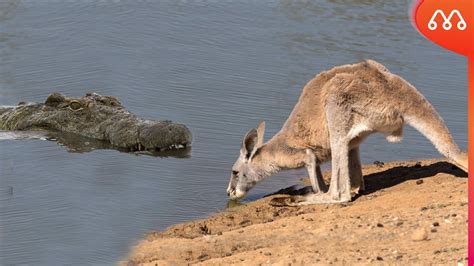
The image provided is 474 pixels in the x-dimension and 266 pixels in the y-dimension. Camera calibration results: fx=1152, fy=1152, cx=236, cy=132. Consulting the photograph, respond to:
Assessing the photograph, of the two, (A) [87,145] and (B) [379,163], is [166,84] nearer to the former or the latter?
(A) [87,145]

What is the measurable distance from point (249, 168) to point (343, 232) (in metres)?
2.39

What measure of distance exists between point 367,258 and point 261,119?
5.10m

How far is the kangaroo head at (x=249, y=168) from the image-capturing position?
32.9 feet

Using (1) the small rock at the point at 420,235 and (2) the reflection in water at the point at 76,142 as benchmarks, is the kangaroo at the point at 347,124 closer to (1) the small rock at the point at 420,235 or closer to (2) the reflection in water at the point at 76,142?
(2) the reflection in water at the point at 76,142

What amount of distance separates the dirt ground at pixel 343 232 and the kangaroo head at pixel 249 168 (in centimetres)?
22

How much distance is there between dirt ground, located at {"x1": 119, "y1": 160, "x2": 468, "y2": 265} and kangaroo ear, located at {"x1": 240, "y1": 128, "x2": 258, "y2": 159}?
0.45m

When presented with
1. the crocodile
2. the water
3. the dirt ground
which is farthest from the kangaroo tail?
the crocodile

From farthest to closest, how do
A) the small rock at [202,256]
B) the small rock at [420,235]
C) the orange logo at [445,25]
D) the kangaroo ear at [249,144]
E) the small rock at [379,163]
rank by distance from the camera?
the small rock at [379,163], the kangaroo ear at [249,144], the small rock at [202,256], the small rock at [420,235], the orange logo at [445,25]

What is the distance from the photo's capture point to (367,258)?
6.95 meters

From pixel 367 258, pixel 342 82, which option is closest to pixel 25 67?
pixel 342 82

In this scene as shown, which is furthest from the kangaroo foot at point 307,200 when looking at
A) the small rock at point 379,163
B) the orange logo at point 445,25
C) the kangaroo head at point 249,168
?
the orange logo at point 445,25

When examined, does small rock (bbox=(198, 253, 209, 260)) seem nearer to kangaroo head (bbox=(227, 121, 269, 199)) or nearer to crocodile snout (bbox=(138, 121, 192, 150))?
kangaroo head (bbox=(227, 121, 269, 199))

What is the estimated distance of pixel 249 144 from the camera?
10.0 metres

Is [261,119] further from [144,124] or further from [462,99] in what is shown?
[462,99]
